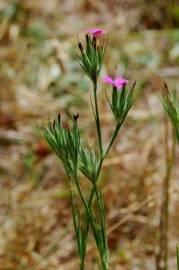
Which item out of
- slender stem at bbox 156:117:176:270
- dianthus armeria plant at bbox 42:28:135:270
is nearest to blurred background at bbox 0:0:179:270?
slender stem at bbox 156:117:176:270

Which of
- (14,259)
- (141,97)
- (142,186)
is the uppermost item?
(141,97)

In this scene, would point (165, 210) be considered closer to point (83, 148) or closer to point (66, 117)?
point (83, 148)

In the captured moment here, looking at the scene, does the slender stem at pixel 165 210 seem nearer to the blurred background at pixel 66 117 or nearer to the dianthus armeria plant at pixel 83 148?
the blurred background at pixel 66 117

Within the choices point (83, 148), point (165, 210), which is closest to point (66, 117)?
point (165, 210)

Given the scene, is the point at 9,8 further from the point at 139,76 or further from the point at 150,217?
the point at 150,217

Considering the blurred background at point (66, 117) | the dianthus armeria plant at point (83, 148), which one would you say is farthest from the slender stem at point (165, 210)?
the dianthus armeria plant at point (83, 148)

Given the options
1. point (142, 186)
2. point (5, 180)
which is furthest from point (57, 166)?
point (142, 186)

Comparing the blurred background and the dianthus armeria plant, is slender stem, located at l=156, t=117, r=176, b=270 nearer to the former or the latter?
the blurred background

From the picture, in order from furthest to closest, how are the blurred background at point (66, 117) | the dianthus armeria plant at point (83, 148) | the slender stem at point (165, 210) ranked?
the blurred background at point (66, 117) < the slender stem at point (165, 210) < the dianthus armeria plant at point (83, 148)
